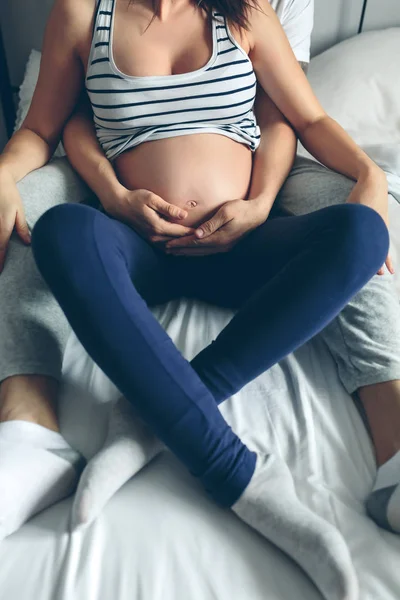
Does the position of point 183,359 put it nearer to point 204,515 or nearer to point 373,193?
point 204,515

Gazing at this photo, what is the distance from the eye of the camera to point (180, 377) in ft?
2.39

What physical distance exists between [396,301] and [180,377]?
1.36 ft

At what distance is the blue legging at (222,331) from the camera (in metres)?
0.72

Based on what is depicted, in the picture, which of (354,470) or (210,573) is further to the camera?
(354,470)

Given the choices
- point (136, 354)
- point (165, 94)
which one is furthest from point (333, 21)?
point (136, 354)

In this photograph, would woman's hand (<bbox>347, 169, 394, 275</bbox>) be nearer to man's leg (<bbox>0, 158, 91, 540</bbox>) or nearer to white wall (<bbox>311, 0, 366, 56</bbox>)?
man's leg (<bbox>0, 158, 91, 540</bbox>)

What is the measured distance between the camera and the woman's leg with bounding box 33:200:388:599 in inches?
27.1

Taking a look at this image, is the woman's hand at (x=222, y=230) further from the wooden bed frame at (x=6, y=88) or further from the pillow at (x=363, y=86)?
the wooden bed frame at (x=6, y=88)

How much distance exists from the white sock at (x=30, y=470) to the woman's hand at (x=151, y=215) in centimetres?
36

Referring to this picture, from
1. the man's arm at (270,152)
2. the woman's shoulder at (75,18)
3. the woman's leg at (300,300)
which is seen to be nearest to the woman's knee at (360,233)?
the woman's leg at (300,300)

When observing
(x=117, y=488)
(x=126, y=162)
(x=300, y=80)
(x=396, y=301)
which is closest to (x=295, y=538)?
(x=117, y=488)

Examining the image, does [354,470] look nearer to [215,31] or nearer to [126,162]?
[126,162]

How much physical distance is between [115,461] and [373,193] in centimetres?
60

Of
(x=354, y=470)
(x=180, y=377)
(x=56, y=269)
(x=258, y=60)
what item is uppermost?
(x=258, y=60)
